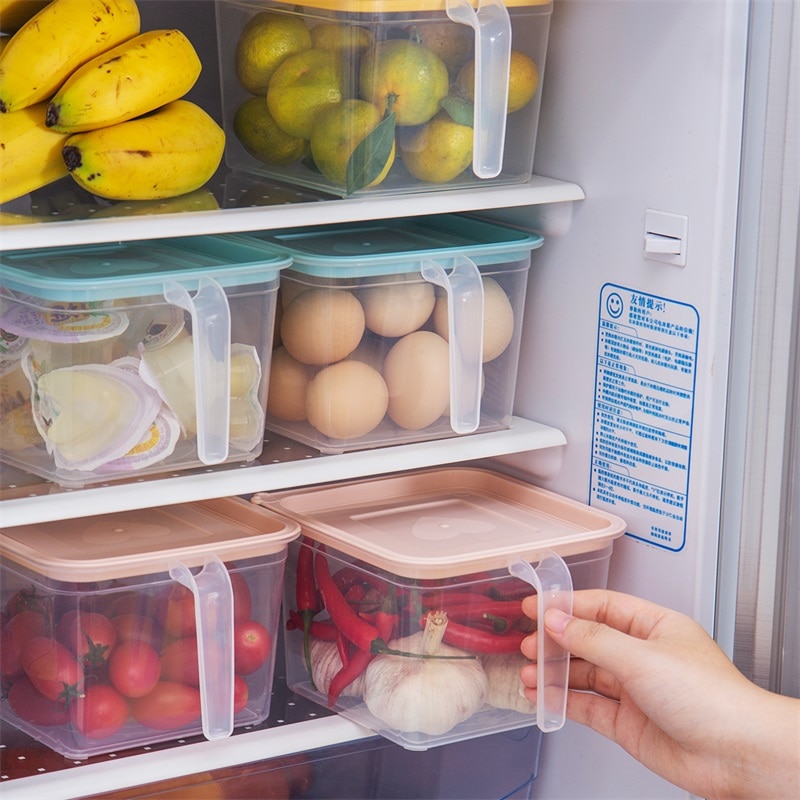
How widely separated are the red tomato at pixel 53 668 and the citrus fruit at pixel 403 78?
55 centimetres

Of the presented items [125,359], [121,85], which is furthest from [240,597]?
[121,85]

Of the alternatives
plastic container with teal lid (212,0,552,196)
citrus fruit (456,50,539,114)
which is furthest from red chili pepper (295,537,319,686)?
citrus fruit (456,50,539,114)

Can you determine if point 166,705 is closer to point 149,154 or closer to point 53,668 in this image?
point 53,668

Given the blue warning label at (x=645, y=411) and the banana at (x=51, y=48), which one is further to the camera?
the blue warning label at (x=645, y=411)

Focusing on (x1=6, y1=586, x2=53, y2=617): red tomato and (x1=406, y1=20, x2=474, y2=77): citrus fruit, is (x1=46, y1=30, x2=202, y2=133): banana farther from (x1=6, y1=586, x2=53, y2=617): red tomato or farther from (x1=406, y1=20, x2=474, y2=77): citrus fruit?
(x1=6, y1=586, x2=53, y2=617): red tomato

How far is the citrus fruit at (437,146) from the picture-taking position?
3.86 ft

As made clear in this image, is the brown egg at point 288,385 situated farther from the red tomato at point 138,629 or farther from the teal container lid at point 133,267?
the red tomato at point 138,629

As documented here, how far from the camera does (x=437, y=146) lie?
3.87ft

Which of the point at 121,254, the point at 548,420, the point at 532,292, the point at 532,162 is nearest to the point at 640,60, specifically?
the point at 532,162

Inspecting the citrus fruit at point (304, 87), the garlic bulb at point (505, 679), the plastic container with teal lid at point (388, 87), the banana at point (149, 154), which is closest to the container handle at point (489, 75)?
the plastic container with teal lid at point (388, 87)

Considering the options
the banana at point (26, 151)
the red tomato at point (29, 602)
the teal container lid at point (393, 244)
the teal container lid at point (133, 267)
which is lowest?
the red tomato at point (29, 602)

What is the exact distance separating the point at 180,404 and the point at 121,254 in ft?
0.54

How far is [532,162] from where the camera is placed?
4.18ft

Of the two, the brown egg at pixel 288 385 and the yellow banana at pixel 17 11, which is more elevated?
the yellow banana at pixel 17 11
